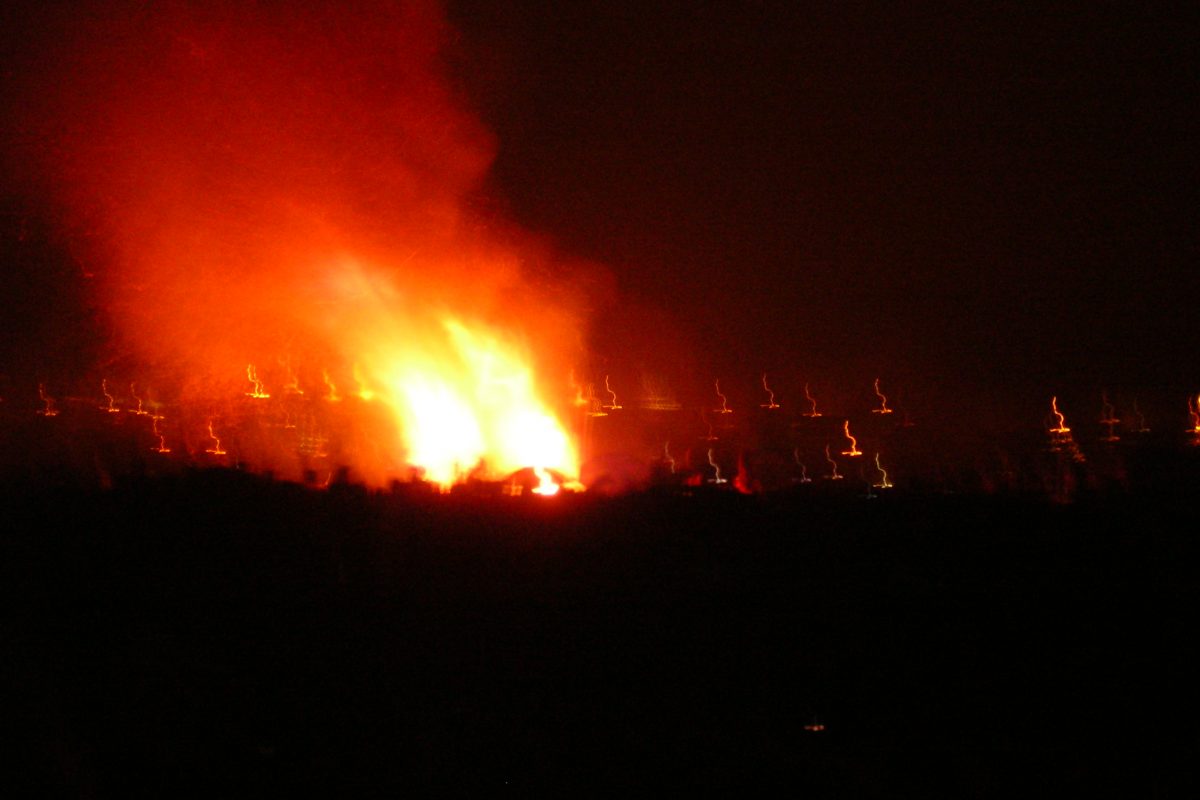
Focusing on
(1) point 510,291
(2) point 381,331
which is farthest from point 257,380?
(1) point 510,291

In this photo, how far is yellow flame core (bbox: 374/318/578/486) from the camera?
9086 mm

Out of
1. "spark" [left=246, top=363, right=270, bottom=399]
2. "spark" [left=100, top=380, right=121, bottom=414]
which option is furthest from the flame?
"spark" [left=100, top=380, right=121, bottom=414]

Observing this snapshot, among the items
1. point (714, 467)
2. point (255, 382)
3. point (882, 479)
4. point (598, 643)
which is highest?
point (255, 382)

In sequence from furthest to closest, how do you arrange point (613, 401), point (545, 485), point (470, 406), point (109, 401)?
point (109, 401)
point (613, 401)
point (470, 406)
point (545, 485)

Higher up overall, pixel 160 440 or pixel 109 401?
pixel 109 401

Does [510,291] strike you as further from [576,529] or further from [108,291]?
[108,291]

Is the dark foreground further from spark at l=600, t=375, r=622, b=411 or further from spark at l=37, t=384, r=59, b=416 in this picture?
spark at l=37, t=384, r=59, b=416

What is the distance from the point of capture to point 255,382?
33.3ft

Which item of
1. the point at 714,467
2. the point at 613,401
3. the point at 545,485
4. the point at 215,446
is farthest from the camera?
the point at 215,446

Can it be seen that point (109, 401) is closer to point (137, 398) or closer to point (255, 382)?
point (137, 398)

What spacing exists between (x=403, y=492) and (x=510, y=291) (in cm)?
279

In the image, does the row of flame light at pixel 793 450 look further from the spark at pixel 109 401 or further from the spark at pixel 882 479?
the spark at pixel 109 401

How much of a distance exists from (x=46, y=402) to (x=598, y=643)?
8.54 meters

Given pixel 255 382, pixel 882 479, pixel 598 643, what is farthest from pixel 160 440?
pixel 882 479
